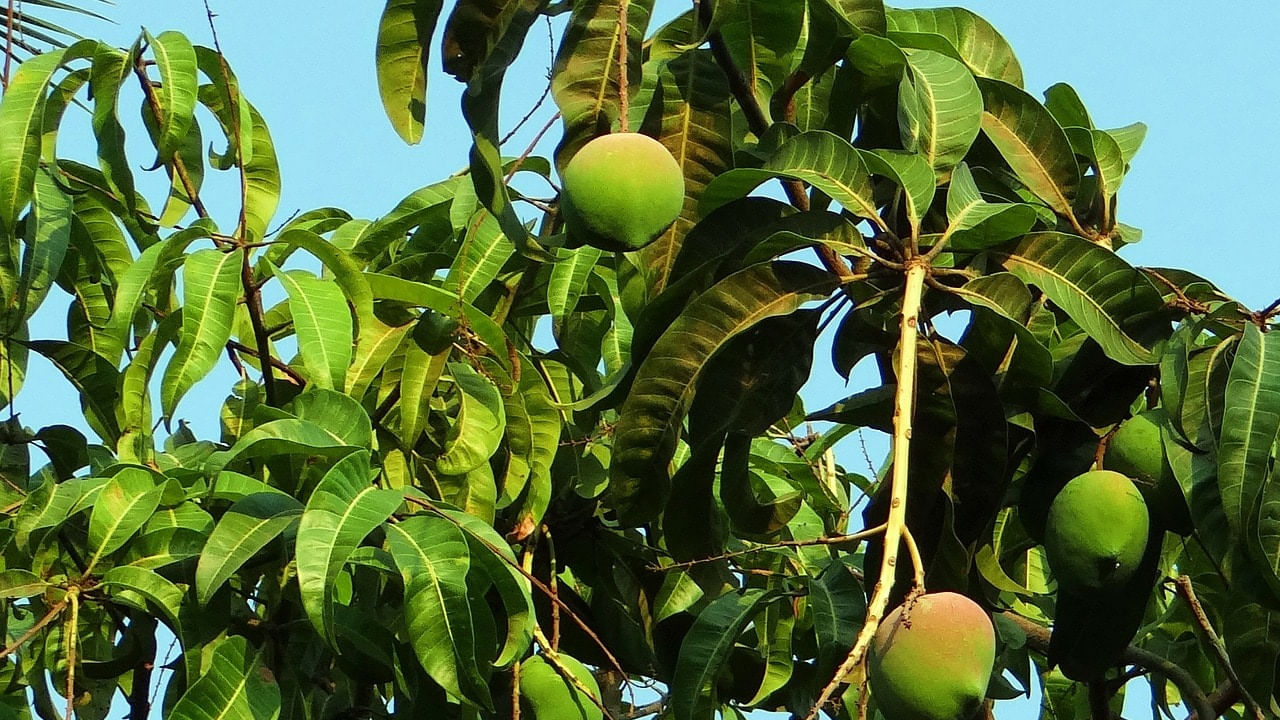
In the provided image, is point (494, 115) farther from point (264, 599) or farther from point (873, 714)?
point (873, 714)

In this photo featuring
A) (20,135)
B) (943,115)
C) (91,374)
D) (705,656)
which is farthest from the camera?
(91,374)

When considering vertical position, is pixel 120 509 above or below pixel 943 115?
below

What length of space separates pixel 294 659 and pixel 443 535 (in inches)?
14.9

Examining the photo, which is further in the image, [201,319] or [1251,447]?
[201,319]

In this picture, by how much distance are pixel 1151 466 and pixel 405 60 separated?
2.77ft

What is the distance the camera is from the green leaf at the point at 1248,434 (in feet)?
4.70

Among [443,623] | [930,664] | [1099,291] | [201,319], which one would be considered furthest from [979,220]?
[201,319]

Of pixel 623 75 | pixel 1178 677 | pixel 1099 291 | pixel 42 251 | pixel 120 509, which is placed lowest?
pixel 1178 677

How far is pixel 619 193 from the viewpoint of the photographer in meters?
1.37

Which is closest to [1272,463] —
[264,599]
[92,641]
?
[264,599]

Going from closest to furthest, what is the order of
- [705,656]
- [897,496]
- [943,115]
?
[897,496] → [943,115] → [705,656]

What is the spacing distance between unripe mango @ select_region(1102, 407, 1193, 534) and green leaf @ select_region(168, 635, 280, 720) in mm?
973

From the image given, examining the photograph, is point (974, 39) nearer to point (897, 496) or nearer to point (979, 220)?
point (979, 220)

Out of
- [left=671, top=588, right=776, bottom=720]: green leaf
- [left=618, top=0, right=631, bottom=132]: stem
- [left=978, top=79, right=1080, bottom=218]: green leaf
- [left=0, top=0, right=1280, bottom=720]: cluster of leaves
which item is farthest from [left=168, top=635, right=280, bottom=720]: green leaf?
[left=978, top=79, right=1080, bottom=218]: green leaf
